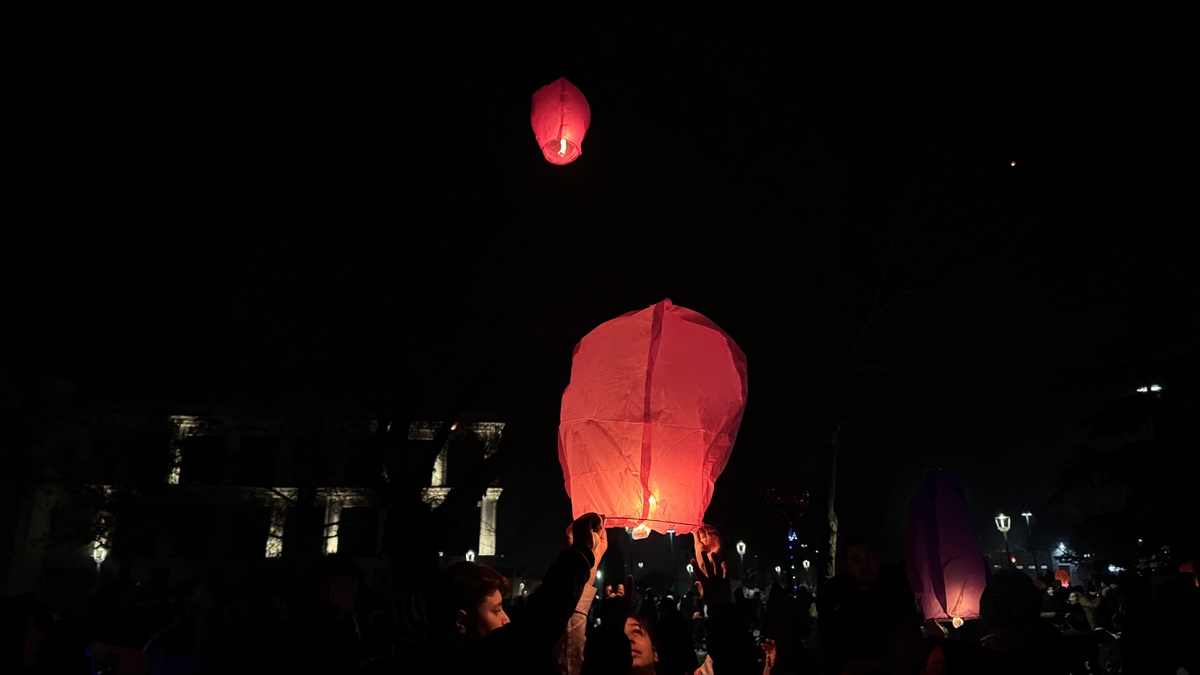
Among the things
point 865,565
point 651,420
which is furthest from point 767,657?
point 651,420

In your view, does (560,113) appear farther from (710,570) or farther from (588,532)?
(588,532)

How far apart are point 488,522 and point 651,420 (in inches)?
1484

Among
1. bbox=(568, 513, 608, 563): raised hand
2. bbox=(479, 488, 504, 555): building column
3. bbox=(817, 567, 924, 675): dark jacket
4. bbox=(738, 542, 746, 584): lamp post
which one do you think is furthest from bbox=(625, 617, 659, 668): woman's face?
bbox=(479, 488, 504, 555): building column

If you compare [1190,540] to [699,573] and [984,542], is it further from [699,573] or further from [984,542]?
[984,542]

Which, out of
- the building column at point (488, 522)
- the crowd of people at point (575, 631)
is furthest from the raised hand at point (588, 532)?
the building column at point (488, 522)

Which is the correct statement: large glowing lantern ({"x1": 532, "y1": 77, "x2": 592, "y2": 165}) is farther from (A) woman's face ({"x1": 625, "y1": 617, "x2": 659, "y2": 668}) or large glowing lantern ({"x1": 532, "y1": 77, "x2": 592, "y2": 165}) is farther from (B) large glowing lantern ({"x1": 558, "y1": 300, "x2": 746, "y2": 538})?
(A) woman's face ({"x1": 625, "y1": 617, "x2": 659, "y2": 668})

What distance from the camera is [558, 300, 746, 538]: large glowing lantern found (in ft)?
12.5

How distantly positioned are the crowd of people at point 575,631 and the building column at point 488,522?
34166 millimetres

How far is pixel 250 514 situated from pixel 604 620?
41.5 m

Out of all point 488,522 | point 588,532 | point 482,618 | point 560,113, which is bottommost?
point 488,522

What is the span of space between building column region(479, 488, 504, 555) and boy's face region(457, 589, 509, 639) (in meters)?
37.5

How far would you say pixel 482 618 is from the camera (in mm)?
2488

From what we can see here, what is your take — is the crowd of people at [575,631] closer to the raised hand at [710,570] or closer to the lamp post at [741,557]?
the raised hand at [710,570]

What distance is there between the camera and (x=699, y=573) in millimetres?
3832
